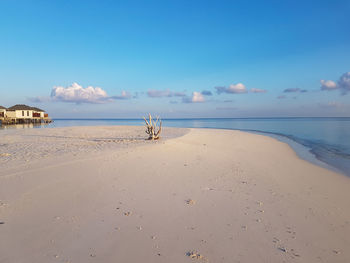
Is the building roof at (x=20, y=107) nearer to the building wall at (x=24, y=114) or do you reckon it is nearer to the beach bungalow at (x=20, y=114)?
the beach bungalow at (x=20, y=114)

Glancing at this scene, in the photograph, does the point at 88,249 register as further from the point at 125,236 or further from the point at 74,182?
the point at 74,182

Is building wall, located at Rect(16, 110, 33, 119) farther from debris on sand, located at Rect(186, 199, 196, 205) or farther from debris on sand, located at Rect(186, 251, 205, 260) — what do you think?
debris on sand, located at Rect(186, 251, 205, 260)

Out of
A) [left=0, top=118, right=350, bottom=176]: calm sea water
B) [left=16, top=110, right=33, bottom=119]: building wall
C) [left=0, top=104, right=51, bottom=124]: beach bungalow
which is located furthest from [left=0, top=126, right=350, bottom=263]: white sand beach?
[left=16, top=110, right=33, bottom=119]: building wall

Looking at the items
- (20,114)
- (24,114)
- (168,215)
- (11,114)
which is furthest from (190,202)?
(24,114)

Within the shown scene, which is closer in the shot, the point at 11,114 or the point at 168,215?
the point at 168,215

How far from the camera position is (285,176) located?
26.7 ft

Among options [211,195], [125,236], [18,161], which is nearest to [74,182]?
[125,236]

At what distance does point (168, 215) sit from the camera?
15.0 feet

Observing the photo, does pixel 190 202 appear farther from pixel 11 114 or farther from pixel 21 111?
pixel 21 111

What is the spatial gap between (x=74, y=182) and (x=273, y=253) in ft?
19.3

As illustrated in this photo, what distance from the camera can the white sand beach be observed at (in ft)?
11.0

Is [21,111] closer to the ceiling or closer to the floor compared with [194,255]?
closer to the ceiling

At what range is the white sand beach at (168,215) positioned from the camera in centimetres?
334

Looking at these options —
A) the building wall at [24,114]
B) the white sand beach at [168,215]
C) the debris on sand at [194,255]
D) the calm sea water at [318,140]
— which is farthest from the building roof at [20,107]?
the debris on sand at [194,255]
